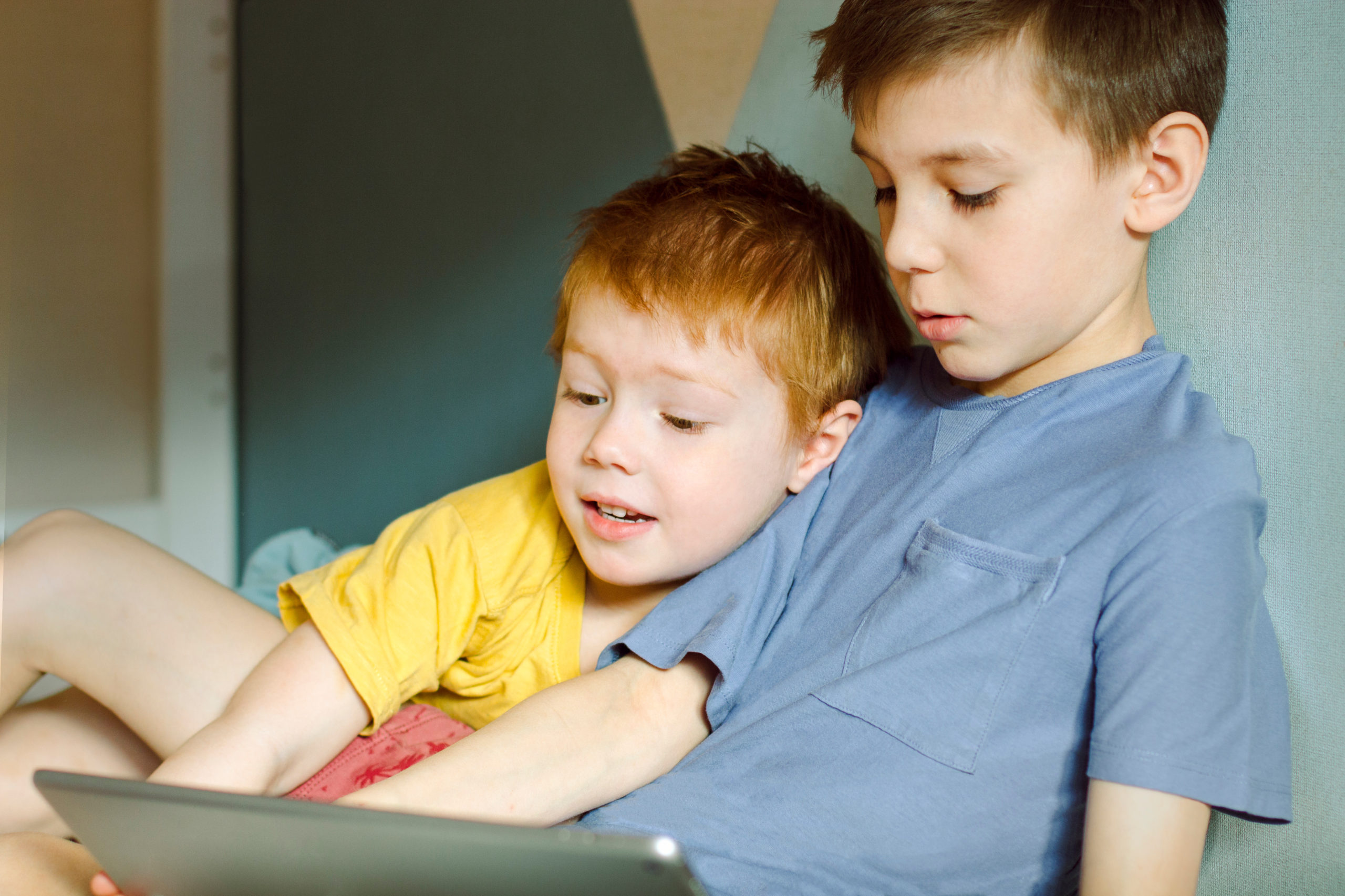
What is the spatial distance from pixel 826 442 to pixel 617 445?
7.3 inches

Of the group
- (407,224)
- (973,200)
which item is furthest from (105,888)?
(407,224)

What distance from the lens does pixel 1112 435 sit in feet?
2.14

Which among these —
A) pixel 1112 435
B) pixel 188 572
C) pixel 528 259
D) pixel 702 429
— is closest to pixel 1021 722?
pixel 1112 435

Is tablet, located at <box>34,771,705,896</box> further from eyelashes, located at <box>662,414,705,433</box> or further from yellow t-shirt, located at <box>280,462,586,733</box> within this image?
eyelashes, located at <box>662,414,705,433</box>

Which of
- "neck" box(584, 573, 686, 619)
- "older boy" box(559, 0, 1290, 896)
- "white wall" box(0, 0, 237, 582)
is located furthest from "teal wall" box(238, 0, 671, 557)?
"older boy" box(559, 0, 1290, 896)

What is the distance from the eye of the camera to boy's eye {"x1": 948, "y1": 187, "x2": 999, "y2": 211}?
650 millimetres

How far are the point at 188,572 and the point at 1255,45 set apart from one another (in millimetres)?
929

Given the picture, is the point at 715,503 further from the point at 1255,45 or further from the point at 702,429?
the point at 1255,45

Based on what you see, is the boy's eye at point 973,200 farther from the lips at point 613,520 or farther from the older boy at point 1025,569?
the lips at point 613,520

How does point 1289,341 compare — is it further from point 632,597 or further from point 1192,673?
point 632,597

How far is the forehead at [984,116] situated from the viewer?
2.09 ft

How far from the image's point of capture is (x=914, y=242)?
2.21 feet

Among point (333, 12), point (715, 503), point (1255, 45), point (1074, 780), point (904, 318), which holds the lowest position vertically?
point (1074, 780)

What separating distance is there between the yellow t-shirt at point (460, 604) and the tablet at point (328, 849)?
239mm
